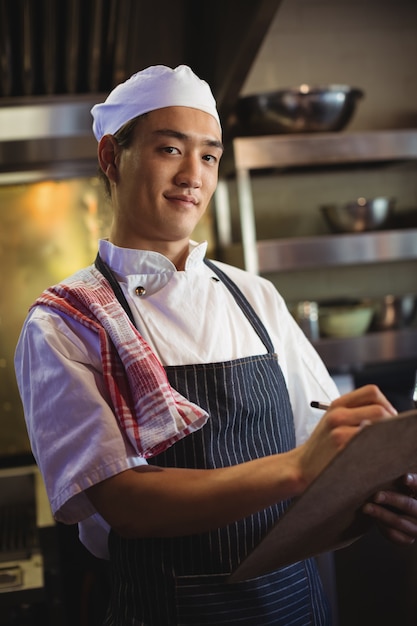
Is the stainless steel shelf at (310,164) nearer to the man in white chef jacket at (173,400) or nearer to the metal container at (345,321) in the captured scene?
the metal container at (345,321)

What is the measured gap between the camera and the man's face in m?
1.32

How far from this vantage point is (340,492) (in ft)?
3.29

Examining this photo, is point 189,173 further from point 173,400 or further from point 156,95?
point 173,400

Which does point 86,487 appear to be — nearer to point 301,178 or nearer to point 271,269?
point 271,269

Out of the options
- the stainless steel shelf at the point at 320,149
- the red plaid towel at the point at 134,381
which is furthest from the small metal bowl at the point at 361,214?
the red plaid towel at the point at 134,381

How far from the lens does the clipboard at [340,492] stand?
3.00ft

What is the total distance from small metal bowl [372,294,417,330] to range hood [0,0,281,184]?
0.98 m

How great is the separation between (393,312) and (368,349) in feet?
0.61

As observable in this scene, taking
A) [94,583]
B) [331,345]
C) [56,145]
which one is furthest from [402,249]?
[94,583]

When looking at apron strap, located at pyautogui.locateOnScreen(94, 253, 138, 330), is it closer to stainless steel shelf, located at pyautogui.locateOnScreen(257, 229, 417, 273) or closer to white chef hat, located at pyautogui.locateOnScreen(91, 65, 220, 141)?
white chef hat, located at pyautogui.locateOnScreen(91, 65, 220, 141)

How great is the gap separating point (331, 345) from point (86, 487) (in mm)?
1755

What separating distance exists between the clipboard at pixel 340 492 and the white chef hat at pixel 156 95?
0.72m

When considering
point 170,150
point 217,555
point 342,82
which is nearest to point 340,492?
point 217,555

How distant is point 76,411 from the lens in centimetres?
116
